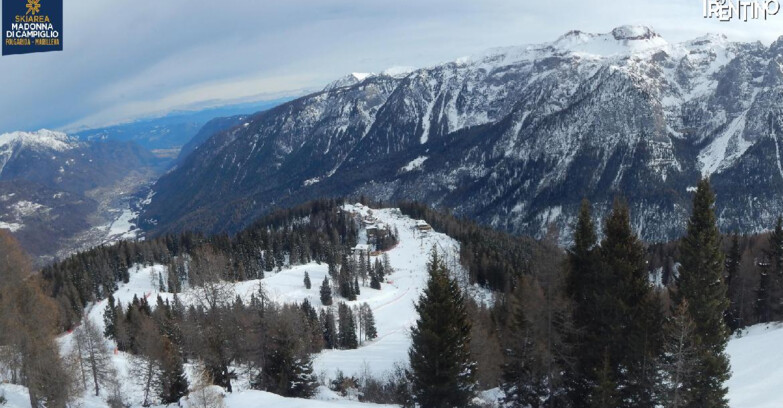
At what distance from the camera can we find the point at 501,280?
12431 centimetres

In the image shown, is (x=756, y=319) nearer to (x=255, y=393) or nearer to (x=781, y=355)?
(x=781, y=355)

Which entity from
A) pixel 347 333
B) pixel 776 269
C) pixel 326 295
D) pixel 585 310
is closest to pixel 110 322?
pixel 347 333

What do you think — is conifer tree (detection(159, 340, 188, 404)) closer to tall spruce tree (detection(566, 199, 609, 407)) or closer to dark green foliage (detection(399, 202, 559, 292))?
tall spruce tree (detection(566, 199, 609, 407))

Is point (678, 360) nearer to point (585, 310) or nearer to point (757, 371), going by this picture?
point (585, 310)

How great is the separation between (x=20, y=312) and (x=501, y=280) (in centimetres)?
10713

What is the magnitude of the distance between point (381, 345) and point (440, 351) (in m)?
58.3

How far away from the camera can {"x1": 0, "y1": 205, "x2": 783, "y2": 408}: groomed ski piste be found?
3706 cm

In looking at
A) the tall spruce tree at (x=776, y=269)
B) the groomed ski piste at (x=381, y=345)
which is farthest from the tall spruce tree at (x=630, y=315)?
the tall spruce tree at (x=776, y=269)

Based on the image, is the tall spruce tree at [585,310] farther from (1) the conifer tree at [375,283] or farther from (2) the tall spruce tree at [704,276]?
(1) the conifer tree at [375,283]

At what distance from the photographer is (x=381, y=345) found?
285 ft

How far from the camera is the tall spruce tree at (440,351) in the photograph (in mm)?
31062

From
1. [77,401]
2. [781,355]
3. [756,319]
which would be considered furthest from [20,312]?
[756,319]

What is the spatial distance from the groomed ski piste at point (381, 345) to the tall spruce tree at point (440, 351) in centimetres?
572

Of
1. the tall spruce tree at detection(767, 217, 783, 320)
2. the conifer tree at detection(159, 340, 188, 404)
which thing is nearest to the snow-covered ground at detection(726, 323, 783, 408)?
the tall spruce tree at detection(767, 217, 783, 320)
